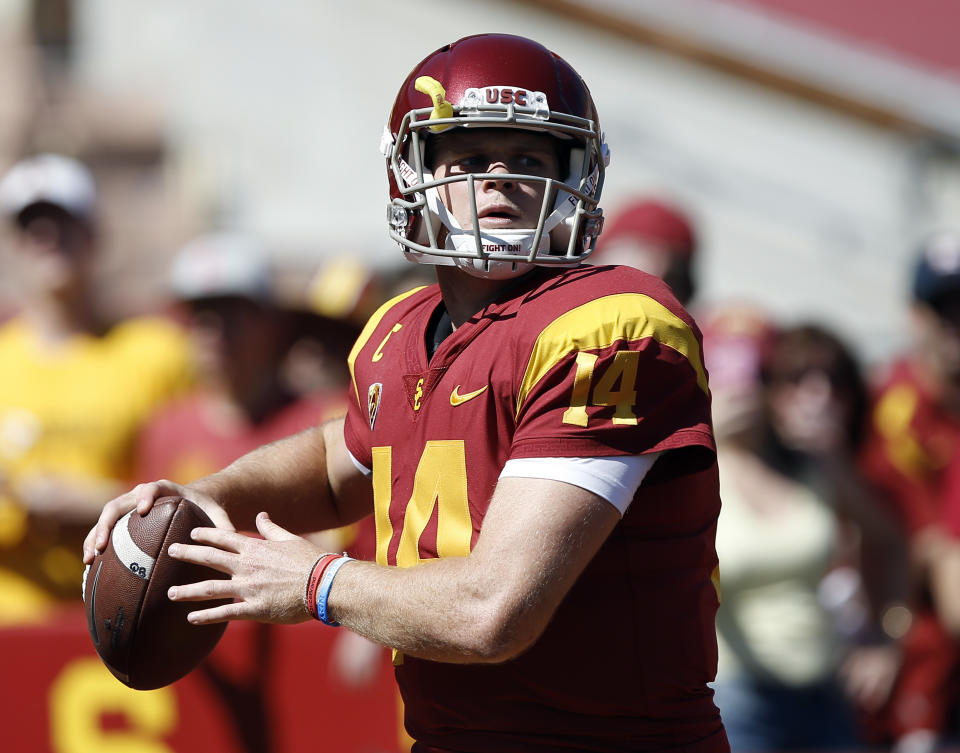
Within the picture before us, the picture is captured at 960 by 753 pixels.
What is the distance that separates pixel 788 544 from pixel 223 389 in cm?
196

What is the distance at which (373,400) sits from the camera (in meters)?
2.59

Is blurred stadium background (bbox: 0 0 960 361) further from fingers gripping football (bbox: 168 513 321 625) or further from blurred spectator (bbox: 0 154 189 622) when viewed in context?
→ fingers gripping football (bbox: 168 513 321 625)

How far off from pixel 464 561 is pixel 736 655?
2.15 meters

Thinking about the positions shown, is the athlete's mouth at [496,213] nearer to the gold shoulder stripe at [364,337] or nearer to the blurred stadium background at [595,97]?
the gold shoulder stripe at [364,337]

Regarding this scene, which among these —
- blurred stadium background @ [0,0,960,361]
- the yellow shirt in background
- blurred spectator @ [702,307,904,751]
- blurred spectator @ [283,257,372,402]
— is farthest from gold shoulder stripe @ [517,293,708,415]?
blurred stadium background @ [0,0,960,361]

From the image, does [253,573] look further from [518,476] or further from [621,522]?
[621,522]

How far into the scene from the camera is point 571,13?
12141mm

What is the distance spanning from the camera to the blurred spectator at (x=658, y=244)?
4.34 metres

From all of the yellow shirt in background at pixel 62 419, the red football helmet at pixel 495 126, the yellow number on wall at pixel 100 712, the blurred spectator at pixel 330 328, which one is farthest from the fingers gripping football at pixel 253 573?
the blurred spectator at pixel 330 328

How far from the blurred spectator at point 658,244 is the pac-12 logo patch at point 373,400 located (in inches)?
73.0

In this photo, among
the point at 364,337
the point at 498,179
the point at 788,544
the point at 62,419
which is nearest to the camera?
the point at 498,179

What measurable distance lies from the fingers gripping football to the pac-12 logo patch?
0.32m

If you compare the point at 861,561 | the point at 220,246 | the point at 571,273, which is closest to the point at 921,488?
the point at 861,561

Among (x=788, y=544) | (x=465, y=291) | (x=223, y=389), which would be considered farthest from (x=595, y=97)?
(x=465, y=291)
